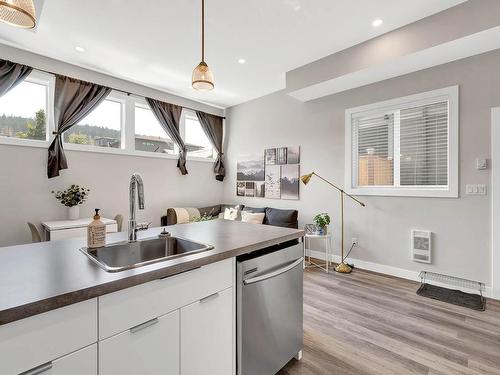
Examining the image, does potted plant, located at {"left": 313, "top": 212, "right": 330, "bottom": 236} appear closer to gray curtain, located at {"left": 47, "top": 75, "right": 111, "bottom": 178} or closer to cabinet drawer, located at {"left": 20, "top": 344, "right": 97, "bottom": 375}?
cabinet drawer, located at {"left": 20, "top": 344, "right": 97, "bottom": 375}

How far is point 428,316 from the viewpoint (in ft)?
7.92

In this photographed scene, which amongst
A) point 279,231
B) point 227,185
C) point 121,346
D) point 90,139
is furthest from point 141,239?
point 227,185

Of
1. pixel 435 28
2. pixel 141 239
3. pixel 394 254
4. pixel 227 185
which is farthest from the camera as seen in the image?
pixel 227 185

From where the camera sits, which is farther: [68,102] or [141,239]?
[68,102]

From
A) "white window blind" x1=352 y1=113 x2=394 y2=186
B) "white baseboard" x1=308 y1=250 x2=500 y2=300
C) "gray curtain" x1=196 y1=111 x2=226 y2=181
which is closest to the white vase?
"gray curtain" x1=196 y1=111 x2=226 y2=181

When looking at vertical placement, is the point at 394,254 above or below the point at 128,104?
below

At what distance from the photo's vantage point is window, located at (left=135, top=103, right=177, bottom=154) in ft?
14.7

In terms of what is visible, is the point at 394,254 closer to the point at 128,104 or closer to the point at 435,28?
the point at 435,28

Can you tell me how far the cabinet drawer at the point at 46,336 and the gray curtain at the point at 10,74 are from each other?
3.70 meters

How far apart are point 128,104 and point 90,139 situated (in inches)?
34.4

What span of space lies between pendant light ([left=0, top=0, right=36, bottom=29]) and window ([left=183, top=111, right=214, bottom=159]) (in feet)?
12.3

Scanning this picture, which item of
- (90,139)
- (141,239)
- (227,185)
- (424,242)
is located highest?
(90,139)

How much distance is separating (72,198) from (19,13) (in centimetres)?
267

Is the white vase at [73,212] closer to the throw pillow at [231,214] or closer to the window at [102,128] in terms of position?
the window at [102,128]
